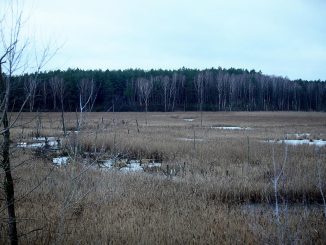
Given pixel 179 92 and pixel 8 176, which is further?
pixel 179 92

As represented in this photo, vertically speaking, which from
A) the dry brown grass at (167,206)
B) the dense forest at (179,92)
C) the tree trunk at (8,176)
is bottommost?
the dry brown grass at (167,206)

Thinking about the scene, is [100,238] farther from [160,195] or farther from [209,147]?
[209,147]

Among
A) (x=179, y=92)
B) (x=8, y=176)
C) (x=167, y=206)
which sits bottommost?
(x=167, y=206)

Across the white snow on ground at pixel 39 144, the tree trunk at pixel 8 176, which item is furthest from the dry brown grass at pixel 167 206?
the white snow on ground at pixel 39 144

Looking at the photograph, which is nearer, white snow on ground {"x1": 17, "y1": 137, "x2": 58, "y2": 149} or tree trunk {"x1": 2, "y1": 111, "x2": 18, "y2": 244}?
tree trunk {"x1": 2, "y1": 111, "x2": 18, "y2": 244}

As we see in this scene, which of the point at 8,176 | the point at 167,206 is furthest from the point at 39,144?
the point at 8,176

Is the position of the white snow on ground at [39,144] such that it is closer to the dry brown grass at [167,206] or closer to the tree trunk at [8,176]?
the dry brown grass at [167,206]

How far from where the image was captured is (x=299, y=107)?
83.3 metres

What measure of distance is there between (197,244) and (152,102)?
6776cm

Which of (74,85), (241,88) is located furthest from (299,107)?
(74,85)

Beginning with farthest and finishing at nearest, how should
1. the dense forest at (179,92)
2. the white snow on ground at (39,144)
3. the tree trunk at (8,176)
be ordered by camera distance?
the dense forest at (179,92) → the white snow on ground at (39,144) → the tree trunk at (8,176)

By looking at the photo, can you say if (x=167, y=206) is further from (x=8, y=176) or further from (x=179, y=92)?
(x=179, y=92)

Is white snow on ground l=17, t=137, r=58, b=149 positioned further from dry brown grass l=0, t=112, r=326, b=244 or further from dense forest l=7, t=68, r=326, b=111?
dense forest l=7, t=68, r=326, b=111

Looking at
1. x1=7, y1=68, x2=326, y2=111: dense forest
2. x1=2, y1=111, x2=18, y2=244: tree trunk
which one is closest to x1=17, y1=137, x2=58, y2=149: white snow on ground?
x1=2, y1=111, x2=18, y2=244: tree trunk
